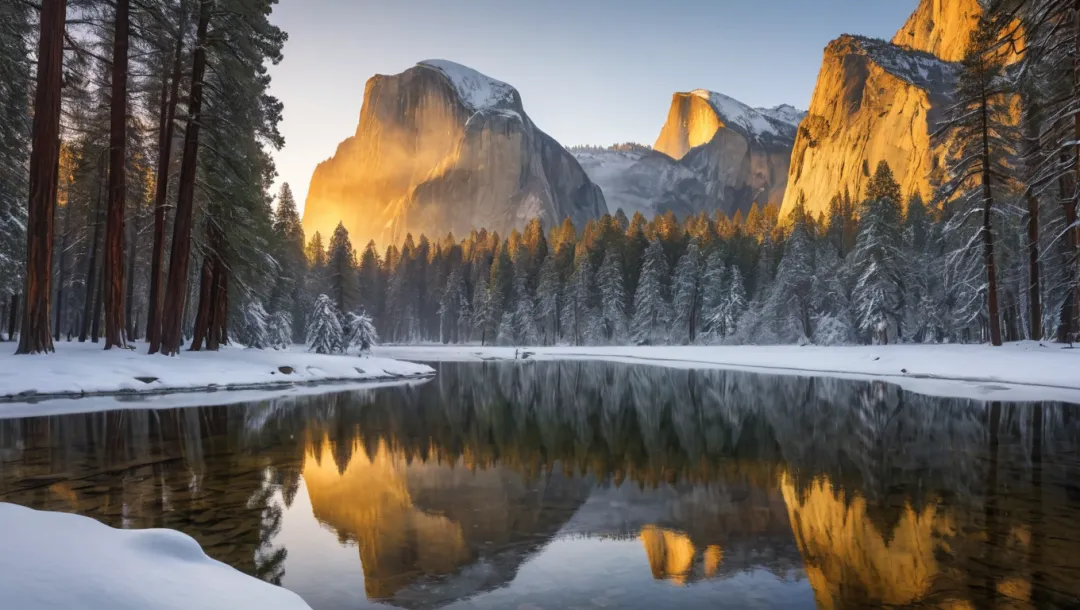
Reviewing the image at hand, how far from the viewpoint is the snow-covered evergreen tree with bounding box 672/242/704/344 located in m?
68.5

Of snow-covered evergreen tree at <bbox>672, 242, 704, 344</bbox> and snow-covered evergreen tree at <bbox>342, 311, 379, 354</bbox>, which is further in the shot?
snow-covered evergreen tree at <bbox>672, 242, 704, 344</bbox>

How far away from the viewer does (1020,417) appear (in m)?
15.1

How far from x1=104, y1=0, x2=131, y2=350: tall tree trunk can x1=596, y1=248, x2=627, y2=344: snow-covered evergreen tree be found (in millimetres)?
55846

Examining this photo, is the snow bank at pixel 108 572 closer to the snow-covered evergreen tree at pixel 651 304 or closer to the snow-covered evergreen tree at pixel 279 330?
the snow-covered evergreen tree at pixel 279 330

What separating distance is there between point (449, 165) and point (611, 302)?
109629mm

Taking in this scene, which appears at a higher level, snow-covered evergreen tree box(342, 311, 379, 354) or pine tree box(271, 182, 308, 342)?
pine tree box(271, 182, 308, 342)

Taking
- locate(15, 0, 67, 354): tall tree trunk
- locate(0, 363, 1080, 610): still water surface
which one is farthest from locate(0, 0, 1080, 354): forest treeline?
locate(0, 363, 1080, 610): still water surface

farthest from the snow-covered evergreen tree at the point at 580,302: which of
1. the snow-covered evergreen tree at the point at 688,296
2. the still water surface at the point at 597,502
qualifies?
the still water surface at the point at 597,502

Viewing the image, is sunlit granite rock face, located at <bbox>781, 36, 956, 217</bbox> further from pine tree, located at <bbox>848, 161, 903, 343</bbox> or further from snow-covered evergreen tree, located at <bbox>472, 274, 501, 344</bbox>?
snow-covered evergreen tree, located at <bbox>472, 274, 501, 344</bbox>

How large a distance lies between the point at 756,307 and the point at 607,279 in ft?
57.4

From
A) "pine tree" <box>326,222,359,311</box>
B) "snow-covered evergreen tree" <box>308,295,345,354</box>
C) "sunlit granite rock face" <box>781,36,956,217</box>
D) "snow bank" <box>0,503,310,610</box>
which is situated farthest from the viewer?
"sunlit granite rock face" <box>781,36,956,217</box>

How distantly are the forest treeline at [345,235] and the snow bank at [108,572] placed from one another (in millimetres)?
16281

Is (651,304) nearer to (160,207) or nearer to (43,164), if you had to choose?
(160,207)

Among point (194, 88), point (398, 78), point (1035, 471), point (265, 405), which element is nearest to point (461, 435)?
point (265, 405)
